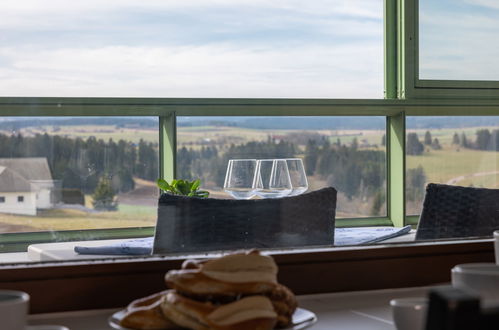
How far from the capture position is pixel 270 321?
1.63 ft

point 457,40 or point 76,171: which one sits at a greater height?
point 457,40

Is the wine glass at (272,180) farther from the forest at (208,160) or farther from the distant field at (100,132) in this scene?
the distant field at (100,132)

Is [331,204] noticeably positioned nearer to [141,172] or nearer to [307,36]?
[141,172]

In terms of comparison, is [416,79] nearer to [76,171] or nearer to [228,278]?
[76,171]

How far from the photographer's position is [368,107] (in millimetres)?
1575

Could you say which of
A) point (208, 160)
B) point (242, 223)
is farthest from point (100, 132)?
point (242, 223)

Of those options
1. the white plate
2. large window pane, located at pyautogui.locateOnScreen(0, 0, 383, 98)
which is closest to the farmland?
large window pane, located at pyautogui.locateOnScreen(0, 0, 383, 98)

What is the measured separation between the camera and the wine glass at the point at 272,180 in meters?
1.23

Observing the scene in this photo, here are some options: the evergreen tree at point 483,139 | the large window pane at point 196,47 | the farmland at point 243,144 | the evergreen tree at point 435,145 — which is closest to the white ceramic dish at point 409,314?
the farmland at point 243,144

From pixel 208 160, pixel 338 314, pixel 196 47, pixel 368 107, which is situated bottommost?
pixel 338 314

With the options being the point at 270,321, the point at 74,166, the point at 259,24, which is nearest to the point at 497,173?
the point at 259,24

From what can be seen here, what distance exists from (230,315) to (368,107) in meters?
1.14

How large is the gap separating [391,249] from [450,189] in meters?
0.60

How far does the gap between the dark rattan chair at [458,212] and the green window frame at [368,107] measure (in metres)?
0.04
